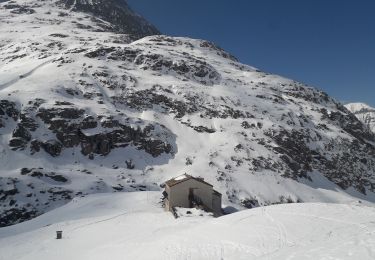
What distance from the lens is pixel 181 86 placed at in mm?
96688

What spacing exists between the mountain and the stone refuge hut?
32.3 feet

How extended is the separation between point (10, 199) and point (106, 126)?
25.0 meters

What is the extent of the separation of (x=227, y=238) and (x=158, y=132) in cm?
5831

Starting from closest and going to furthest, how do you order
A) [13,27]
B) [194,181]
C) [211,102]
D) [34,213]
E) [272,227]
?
1. [272,227]
2. [194,181]
3. [34,213]
4. [211,102]
5. [13,27]

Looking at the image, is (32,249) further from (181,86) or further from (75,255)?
(181,86)

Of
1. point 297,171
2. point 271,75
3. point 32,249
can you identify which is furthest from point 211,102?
point 32,249

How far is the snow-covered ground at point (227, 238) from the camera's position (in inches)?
620

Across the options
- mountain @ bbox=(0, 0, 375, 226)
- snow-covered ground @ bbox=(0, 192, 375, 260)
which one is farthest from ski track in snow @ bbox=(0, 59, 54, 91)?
snow-covered ground @ bbox=(0, 192, 375, 260)

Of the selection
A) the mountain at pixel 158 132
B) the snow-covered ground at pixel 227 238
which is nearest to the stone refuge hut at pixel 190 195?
the snow-covered ground at pixel 227 238

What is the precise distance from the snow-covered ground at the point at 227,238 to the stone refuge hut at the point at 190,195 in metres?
7.21

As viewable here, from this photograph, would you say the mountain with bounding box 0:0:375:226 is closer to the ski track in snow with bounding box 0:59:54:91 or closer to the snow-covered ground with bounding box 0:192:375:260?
the ski track in snow with bounding box 0:59:54:91

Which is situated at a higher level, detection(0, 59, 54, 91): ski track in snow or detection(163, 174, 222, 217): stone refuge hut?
detection(0, 59, 54, 91): ski track in snow

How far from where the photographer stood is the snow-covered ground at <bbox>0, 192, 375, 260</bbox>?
15742mm

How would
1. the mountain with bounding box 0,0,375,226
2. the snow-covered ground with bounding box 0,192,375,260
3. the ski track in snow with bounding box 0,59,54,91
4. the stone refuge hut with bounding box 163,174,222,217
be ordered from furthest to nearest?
the ski track in snow with bounding box 0,59,54,91 → the mountain with bounding box 0,0,375,226 → the stone refuge hut with bounding box 163,174,222,217 → the snow-covered ground with bounding box 0,192,375,260
